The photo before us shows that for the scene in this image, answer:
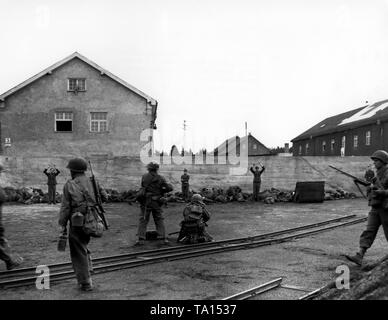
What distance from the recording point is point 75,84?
30375 millimetres

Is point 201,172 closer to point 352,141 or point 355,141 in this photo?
point 355,141

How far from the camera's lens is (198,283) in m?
6.55

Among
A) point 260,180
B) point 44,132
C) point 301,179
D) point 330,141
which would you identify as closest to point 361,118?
point 330,141

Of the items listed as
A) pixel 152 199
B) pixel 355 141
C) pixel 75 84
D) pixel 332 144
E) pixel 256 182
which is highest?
pixel 75 84

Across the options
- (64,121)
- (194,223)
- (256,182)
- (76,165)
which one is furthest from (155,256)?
(64,121)

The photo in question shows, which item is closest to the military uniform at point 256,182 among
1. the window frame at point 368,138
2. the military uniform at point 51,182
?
the military uniform at point 51,182

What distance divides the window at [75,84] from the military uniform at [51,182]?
12.1m

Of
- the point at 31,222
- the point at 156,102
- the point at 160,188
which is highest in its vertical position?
the point at 156,102

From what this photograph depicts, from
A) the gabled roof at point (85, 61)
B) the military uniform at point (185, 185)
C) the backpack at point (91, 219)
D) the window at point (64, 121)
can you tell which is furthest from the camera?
the window at point (64, 121)

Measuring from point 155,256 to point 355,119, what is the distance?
3963 centimetres

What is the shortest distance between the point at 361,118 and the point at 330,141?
607 cm

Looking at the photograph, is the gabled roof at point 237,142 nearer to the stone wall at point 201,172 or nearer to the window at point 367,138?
the window at point 367,138

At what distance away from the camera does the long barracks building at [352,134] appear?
1465 inches
